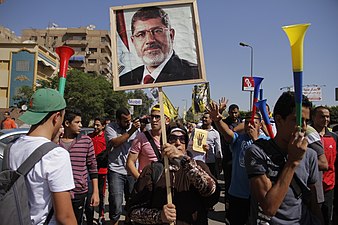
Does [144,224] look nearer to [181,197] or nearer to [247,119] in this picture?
[181,197]

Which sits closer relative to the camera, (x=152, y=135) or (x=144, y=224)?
(x=144, y=224)

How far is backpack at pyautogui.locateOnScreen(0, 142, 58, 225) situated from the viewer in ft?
6.64

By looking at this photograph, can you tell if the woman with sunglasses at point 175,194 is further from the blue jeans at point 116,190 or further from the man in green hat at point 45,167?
the blue jeans at point 116,190

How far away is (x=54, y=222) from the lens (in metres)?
2.23

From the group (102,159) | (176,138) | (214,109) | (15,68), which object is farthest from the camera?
(15,68)

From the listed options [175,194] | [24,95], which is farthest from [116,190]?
[24,95]

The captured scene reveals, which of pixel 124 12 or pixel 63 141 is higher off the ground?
pixel 124 12

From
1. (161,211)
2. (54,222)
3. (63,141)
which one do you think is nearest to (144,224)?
(161,211)

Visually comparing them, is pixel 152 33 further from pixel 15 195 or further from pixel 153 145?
pixel 15 195

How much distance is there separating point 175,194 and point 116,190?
2.71m

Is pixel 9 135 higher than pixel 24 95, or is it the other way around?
pixel 24 95

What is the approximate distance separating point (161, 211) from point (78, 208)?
194cm

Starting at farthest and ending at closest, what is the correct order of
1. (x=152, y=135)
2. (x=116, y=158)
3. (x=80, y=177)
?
1. (x=116, y=158)
2. (x=152, y=135)
3. (x=80, y=177)

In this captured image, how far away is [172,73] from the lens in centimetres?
313
